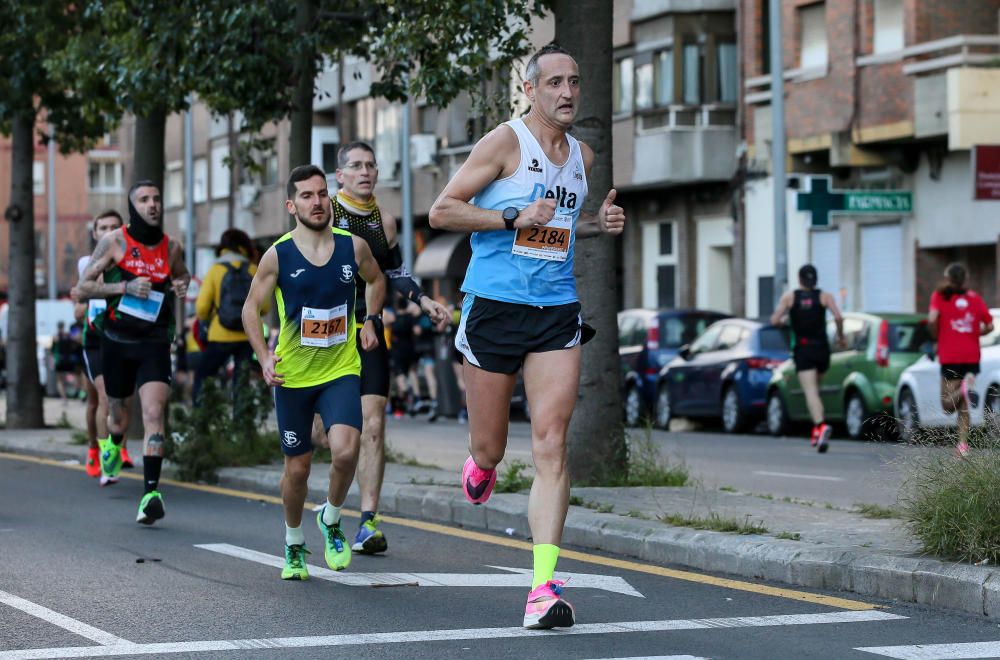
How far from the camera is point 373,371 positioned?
35.6ft

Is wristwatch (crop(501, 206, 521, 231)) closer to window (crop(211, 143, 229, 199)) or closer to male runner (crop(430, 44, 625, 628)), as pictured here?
male runner (crop(430, 44, 625, 628))

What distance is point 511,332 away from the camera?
26.9 ft

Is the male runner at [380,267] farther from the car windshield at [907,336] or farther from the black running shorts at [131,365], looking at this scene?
the car windshield at [907,336]

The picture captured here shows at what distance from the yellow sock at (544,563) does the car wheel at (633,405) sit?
852 inches

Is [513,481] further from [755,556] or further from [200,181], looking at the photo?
[200,181]

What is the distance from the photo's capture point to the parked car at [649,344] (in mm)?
29500

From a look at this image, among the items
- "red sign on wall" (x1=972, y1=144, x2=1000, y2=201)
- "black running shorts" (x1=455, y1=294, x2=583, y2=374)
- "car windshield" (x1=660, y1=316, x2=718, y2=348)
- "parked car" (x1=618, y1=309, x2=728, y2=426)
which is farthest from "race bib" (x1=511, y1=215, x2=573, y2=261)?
"car windshield" (x1=660, y1=316, x2=718, y2=348)

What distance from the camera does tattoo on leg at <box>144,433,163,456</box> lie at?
40.0 ft

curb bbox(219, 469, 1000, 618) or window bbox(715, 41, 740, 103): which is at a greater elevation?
window bbox(715, 41, 740, 103)

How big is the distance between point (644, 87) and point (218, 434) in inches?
963

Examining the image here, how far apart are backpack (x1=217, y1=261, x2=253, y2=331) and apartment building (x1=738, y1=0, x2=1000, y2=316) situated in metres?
13.2

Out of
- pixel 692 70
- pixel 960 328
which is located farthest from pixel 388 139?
pixel 960 328

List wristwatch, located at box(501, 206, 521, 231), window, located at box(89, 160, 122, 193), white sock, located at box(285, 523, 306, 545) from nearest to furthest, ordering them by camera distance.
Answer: wristwatch, located at box(501, 206, 521, 231), white sock, located at box(285, 523, 306, 545), window, located at box(89, 160, 122, 193)

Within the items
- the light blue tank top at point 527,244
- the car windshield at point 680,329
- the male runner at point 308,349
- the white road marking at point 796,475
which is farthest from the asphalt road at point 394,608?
the car windshield at point 680,329
